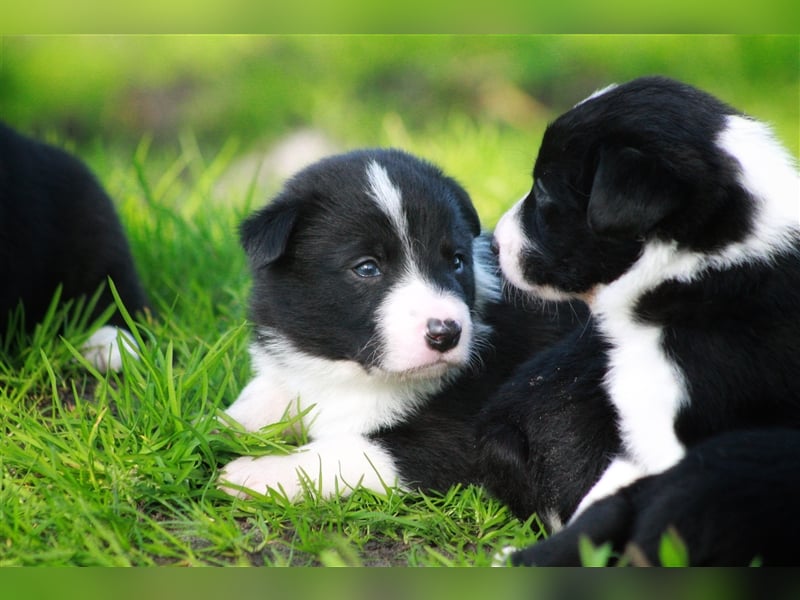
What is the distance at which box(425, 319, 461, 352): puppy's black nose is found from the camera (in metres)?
3.78

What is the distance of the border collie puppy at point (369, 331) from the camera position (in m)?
3.92

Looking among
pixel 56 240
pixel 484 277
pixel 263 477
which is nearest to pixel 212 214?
pixel 56 240

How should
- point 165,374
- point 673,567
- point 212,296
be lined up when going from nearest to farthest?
point 673,567
point 165,374
point 212,296

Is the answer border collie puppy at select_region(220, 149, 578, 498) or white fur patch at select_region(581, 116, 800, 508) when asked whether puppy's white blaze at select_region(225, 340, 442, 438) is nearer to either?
border collie puppy at select_region(220, 149, 578, 498)

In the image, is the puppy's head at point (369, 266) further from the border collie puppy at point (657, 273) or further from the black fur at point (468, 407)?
the border collie puppy at point (657, 273)

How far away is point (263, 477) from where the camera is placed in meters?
3.93

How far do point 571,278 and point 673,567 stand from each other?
1.10 meters

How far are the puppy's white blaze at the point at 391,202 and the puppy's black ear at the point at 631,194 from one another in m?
0.90

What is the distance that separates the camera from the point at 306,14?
3.85 metres

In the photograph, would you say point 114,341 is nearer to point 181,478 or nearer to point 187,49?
point 181,478

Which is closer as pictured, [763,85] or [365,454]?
[365,454]

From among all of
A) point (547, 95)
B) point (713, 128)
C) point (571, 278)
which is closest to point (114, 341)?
point (571, 278)

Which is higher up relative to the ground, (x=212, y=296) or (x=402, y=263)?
(x=402, y=263)

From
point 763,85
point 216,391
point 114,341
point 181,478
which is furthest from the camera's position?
point 763,85
